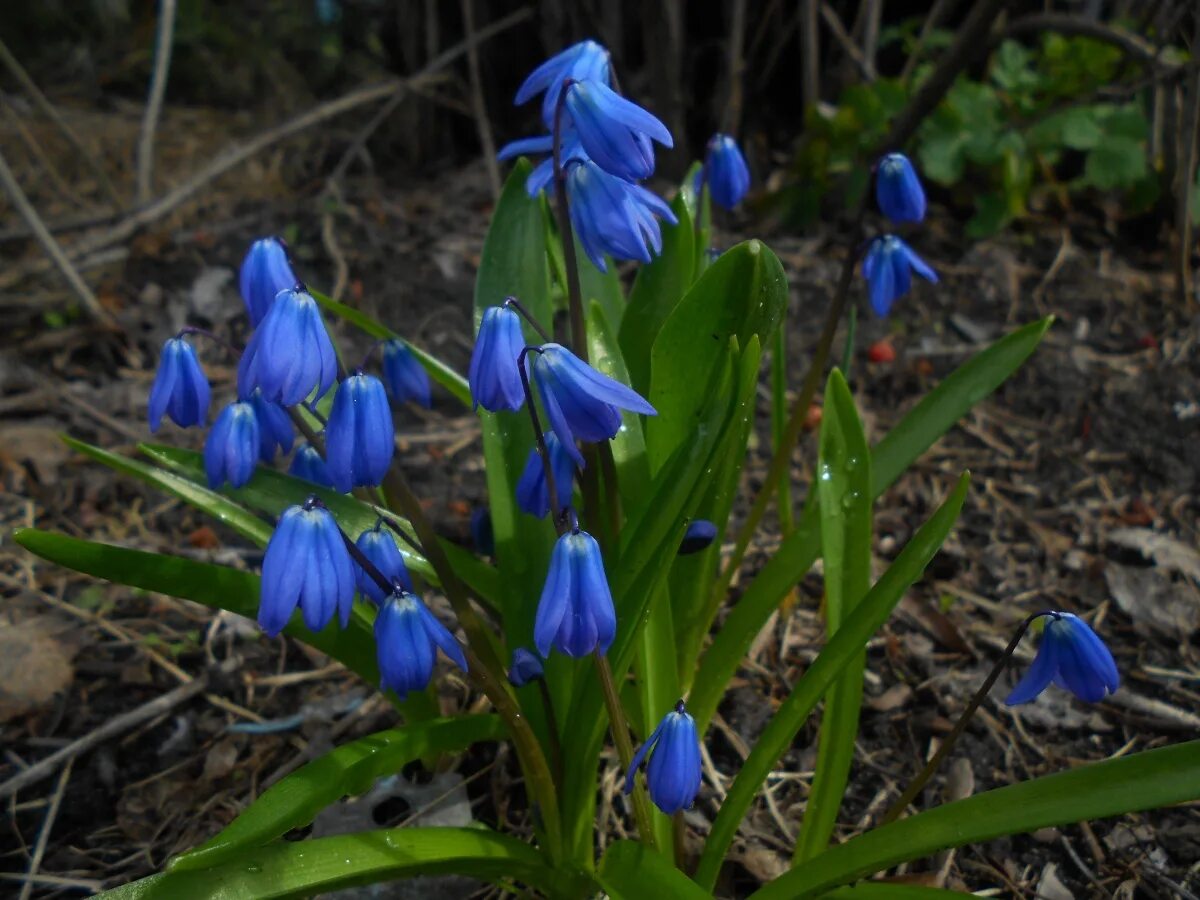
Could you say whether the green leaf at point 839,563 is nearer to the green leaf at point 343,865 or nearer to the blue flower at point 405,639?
the green leaf at point 343,865

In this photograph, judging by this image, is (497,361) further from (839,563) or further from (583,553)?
(839,563)

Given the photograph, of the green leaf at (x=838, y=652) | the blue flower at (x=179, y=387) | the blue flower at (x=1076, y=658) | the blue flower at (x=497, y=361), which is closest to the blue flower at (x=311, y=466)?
the blue flower at (x=179, y=387)

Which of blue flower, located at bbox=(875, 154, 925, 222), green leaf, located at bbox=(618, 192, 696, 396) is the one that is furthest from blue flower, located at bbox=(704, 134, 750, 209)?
blue flower, located at bbox=(875, 154, 925, 222)

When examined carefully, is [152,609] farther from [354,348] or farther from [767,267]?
[767,267]

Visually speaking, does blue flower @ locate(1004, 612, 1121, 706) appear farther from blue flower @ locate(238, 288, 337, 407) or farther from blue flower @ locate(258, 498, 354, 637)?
blue flower @ locate(238, 288, 337, 407)

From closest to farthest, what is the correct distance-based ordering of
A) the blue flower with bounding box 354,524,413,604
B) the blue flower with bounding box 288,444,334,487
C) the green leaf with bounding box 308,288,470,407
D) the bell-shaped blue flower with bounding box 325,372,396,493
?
the bell-shaped blue flower with bounding box 325,372,396,493, the blue flower with bounding box 354,524,413,604, the blue flower with bounding box 288,444,334,487, the green leaf with bounding box 308,288,470,407
